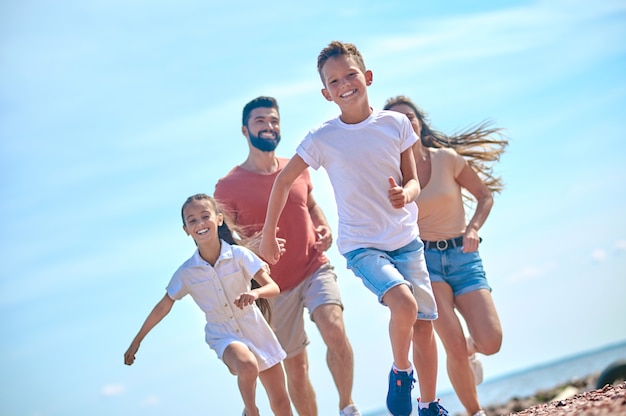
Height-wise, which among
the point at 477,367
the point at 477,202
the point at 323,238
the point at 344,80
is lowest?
the point at 477,367

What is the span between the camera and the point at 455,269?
301 inches

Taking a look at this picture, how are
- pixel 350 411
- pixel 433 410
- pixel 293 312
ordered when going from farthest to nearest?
1. pixel 293 312
2. pixel 350 411
3. pixel 433 410

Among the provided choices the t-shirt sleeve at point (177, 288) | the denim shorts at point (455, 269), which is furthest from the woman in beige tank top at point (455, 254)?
the t-shirt sleeve at point (177, 288)

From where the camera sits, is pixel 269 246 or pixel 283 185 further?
pixel 269 246

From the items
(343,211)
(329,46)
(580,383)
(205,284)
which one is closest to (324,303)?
(205,284)

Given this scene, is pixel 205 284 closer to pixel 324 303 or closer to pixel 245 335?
pixel 245 335

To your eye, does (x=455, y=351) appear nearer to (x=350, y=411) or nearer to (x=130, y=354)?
(x=350, y=411)

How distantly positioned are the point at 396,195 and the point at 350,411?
8.86 feet

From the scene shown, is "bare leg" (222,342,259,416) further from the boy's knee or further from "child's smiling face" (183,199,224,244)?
the boy's knee

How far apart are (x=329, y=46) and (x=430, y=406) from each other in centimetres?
284

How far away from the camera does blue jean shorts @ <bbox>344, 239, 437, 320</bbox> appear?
5969 mm

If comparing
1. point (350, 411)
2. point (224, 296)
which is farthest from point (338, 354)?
point (224, 296)

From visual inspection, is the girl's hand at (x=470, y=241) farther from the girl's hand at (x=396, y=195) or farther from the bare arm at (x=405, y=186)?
the girl's hand at (x=396, y=195)

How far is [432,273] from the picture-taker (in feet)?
25.1
